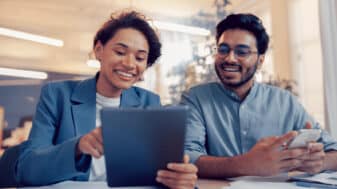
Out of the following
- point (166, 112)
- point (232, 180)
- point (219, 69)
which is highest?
point (219, 69)

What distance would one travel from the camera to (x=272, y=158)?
1016 millimetres

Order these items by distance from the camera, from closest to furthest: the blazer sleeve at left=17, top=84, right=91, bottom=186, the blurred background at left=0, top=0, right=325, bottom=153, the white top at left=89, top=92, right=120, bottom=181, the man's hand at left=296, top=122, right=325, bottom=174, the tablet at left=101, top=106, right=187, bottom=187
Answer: the tablet at left=101, top=106, right=187, bottom=187
the blazer sleeve at left=17, top=84, right=91, bottom=186
the man's hand at left=296, top=122, right=325, bottom=174
the white top at left=89, top=92, right=120, bottom=181
the blurred background at left=0, top=0, right=325, bottom=153

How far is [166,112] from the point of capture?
74 cm

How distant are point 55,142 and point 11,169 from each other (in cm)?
31

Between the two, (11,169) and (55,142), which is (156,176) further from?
Answer: (11,169)

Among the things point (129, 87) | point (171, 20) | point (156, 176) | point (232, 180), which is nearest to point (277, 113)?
point (232, 180)

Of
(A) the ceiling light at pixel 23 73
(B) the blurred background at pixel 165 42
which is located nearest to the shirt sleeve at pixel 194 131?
(B) the blurred background at pixel 165 42

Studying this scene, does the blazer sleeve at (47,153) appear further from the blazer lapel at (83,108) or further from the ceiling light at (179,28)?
the ceiling light at (179,28)

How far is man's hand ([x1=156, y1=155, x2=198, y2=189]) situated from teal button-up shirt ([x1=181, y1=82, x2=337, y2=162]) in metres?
0.45

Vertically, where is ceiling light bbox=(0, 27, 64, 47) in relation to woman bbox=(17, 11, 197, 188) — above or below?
above

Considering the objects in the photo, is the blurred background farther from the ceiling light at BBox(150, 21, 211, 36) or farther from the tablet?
the tablet

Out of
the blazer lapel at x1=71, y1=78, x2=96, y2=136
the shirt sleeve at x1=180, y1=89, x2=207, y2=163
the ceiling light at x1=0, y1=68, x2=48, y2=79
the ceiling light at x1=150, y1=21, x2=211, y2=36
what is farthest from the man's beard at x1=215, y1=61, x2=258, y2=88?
the ceiling light at x1=0, y1=68, x2=48, y2=79

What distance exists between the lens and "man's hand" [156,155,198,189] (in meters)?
0.82

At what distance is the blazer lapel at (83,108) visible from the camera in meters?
1.21
